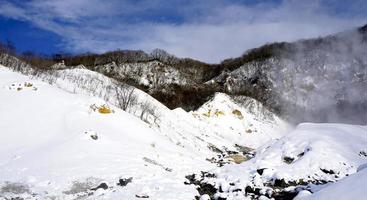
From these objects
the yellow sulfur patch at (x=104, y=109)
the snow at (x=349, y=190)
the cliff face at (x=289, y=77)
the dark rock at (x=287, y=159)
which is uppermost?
the cliff face at (x=289, y=77)

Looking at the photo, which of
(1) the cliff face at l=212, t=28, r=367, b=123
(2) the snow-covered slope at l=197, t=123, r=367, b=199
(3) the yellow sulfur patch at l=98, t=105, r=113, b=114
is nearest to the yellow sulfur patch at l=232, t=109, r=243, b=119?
(1) the cliff face at l=212, t=28, r=367, b=123

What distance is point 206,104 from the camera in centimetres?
6906

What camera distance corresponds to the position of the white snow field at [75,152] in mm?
16094

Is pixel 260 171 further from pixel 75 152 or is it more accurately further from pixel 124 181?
pixel 75 152

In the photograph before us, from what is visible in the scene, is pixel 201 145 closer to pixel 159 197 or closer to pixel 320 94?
pixel 159 197

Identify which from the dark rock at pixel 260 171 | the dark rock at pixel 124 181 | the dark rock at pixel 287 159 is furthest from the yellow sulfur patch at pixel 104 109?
the dark rock at pixel 260 171

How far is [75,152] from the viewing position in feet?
67.1

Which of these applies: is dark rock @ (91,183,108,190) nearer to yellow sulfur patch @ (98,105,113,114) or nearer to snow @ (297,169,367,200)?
snow @ (297,169,367,200)

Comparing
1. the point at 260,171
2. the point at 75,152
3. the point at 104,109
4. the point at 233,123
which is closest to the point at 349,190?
the point at 260,171

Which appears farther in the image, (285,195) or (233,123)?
(233,123)

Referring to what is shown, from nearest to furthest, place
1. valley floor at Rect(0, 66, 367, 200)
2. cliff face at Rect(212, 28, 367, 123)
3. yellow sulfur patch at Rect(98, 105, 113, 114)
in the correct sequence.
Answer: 1. valley floor at Rect(0, 66, 367, 200)
2. yellow sulfur patch at Rect(98, 105, 113, 114)
3. cliff face at Rect(212, 28, 367, 123)

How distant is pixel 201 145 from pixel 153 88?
217 ft

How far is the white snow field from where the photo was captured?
1609cm

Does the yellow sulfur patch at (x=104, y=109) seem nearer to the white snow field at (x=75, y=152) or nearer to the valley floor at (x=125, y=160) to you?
the valley floor at (x=125, y=160)
